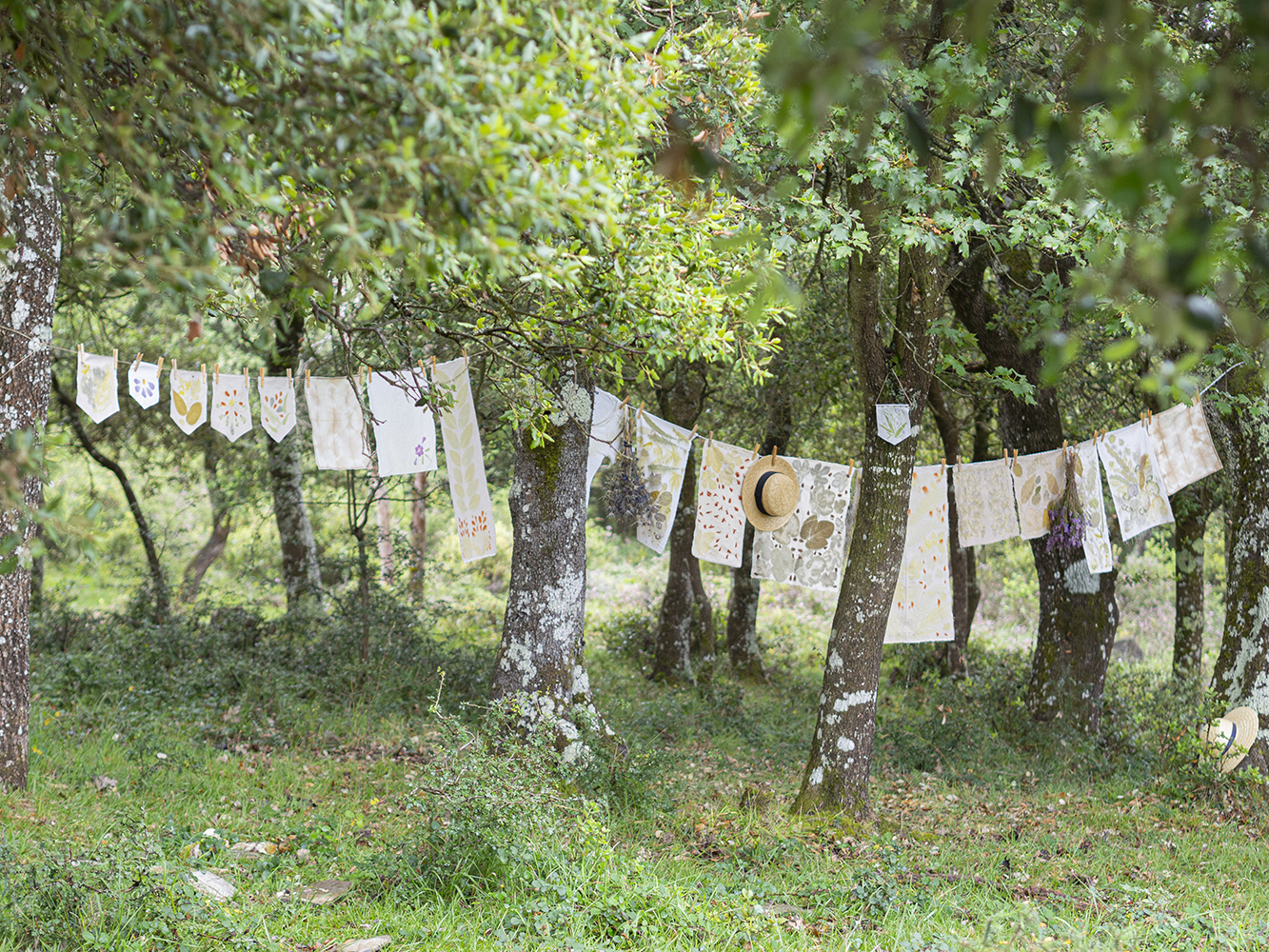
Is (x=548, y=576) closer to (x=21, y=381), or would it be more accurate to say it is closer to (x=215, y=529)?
(x=21, y=381)

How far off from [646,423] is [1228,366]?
385 centimetres

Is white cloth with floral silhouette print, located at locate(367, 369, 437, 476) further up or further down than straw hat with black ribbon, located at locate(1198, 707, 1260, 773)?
further up

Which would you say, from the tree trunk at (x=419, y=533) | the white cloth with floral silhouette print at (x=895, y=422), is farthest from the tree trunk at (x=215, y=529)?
the white cloth with floral silhouette print at (x=895, y=422)

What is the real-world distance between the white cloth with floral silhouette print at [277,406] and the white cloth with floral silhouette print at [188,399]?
40 cm

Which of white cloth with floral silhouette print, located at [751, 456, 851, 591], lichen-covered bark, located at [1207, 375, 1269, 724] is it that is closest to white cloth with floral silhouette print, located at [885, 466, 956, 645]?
white cloth with floral silhouette print, located at [751, 456, 851, 591]

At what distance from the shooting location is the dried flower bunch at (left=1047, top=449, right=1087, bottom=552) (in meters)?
6.39

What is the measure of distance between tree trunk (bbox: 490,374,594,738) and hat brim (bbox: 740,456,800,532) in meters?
1.25

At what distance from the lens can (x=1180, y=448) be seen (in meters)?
6.69

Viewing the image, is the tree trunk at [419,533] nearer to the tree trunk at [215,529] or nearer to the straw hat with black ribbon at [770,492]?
the tree trunk at [215,529]

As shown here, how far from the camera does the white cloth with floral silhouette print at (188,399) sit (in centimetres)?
604

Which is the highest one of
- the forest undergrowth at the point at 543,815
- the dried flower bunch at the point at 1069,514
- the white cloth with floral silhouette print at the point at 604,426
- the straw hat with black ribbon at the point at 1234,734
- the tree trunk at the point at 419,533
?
the white cloth with floral silhouette print at the point at 604,426

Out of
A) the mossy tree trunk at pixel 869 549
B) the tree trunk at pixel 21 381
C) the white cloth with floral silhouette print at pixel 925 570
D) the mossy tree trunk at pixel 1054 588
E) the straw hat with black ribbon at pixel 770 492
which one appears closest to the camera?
the tree trunk at pixel 21 381

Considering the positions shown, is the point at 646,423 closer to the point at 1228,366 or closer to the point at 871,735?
the point at 871,735

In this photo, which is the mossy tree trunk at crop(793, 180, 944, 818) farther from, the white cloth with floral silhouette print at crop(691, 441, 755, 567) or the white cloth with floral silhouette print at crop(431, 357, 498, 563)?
the white cloth with floral silhouette print at crop(431, 357, 498, 563)
